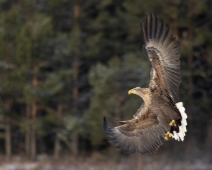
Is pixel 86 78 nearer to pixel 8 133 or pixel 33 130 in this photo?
pixel 33 130

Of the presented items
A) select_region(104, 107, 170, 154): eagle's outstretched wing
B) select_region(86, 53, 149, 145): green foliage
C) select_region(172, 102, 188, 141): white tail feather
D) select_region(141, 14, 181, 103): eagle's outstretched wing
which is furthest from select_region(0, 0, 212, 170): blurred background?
select_region(141, 14, 181, 103): eagle's outstretched wing

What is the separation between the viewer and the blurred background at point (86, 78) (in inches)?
619

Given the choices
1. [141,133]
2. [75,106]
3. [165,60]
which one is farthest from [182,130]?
[75,106]

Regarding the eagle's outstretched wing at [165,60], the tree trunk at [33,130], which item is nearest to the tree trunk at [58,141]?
the tree trunk at [33,130]

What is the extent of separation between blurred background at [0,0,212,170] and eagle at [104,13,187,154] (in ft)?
19.8

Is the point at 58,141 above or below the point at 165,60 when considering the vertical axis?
below

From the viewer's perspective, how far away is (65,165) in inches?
670

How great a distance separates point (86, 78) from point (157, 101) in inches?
427

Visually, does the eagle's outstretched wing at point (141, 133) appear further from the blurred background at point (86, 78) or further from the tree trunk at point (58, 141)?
the tree trunk at point (58, 141)

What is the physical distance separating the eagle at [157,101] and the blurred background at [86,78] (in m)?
6.03

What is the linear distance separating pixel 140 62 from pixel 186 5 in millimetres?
2070

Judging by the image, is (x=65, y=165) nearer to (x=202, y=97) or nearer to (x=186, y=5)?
(x=202, y=97)

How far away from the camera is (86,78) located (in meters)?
19.0

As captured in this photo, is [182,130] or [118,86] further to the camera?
[118,86]
